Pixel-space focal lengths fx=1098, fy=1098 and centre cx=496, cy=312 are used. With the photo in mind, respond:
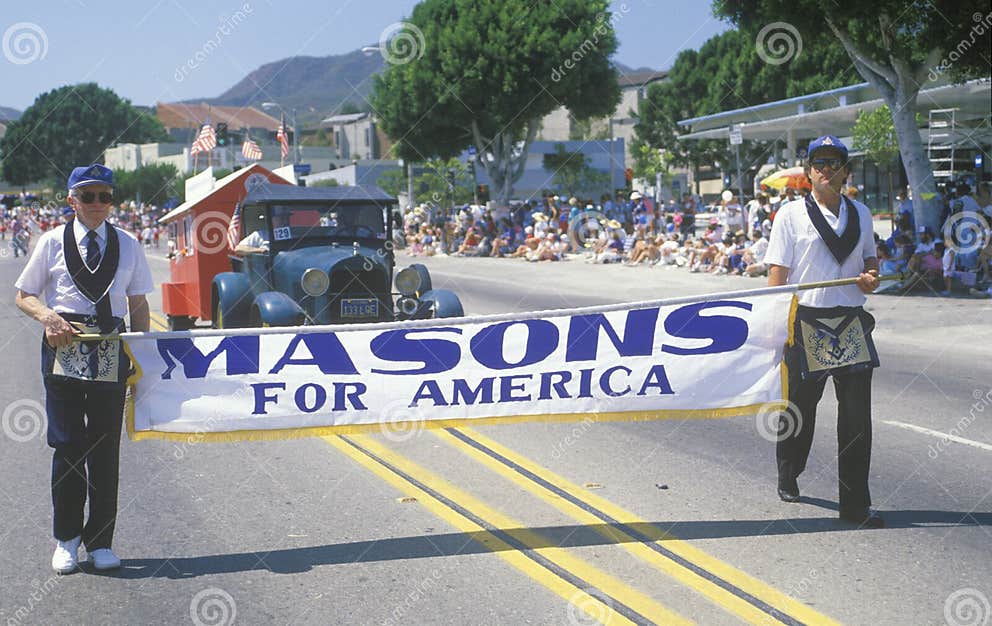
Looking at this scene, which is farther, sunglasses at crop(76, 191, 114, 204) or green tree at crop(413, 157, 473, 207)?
green tree at crop(413, 157, 473, 207)

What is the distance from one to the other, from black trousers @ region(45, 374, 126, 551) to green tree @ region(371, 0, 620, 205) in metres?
38.7

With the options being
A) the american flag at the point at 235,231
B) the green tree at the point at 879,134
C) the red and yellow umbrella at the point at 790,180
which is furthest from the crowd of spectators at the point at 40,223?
the american flag at the point at 235,231

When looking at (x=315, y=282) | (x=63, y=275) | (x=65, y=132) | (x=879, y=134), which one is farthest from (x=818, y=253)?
(x=65, y=132)

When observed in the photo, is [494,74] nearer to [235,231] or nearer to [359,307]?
[235,231]

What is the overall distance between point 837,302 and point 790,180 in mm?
19410

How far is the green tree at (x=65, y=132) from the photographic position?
122125 mm

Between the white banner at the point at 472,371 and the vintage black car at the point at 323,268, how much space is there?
551 cm

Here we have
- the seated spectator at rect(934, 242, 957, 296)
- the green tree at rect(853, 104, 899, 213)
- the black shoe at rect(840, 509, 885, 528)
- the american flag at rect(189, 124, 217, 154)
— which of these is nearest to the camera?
the black shoe at rect(840, 509, 885, 528)

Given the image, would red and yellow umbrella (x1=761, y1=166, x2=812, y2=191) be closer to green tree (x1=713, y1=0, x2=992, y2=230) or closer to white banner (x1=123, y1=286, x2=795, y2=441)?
green tree (x1=713, y1=0, x2=992, y2=230)

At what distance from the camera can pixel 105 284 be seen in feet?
17.7

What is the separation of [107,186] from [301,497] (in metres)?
2.27

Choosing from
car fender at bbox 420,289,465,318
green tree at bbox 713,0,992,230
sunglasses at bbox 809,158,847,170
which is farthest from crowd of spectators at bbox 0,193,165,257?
sunglasses at bbox 809,158,847,170

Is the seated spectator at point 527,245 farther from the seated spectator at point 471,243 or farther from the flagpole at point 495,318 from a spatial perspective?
the flagpole at point 495,318

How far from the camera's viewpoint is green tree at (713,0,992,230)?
58.6 feet
